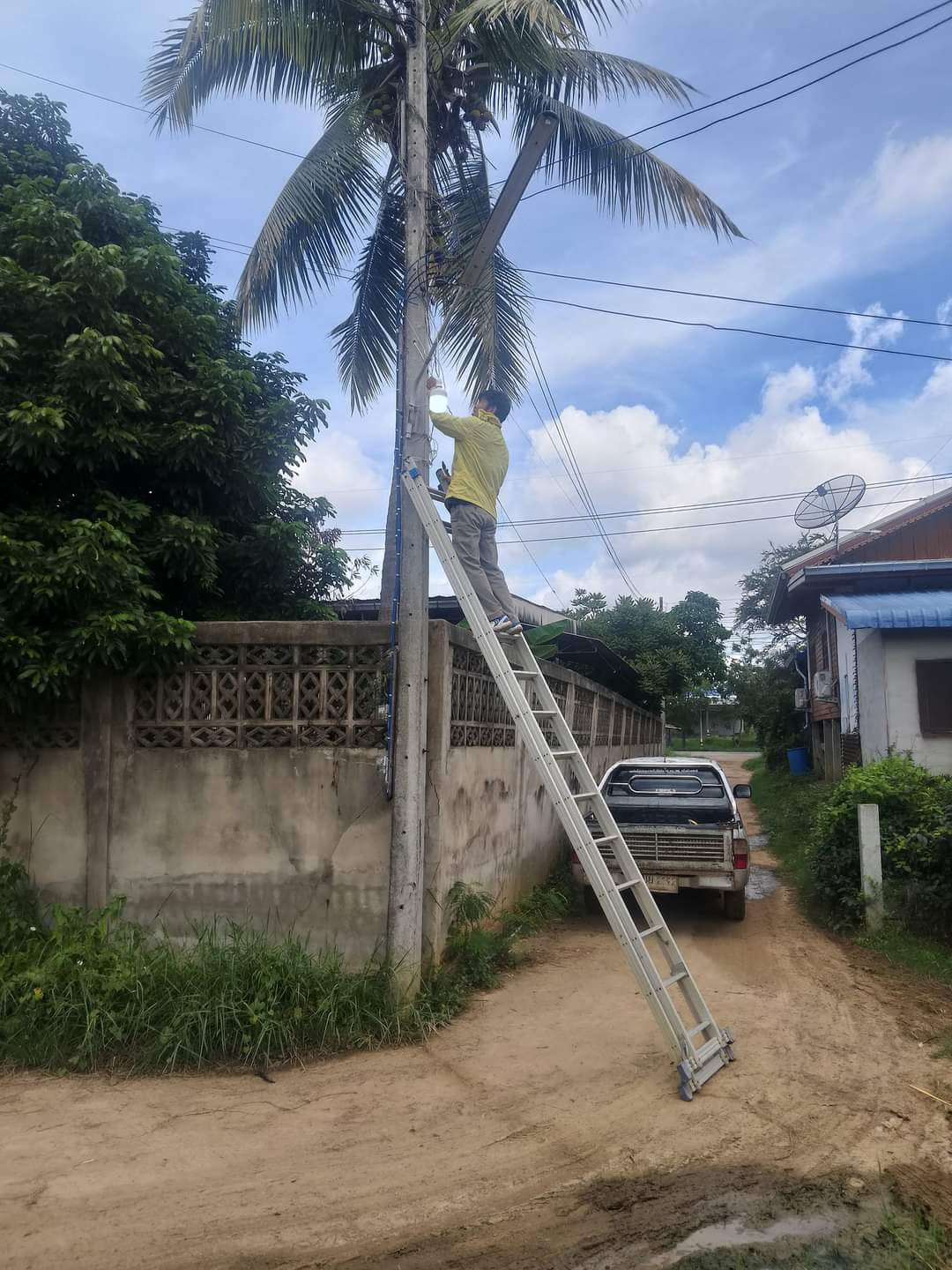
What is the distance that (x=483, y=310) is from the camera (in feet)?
29.2

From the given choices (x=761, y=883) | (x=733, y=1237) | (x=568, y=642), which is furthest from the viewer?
(x=568, y=642)

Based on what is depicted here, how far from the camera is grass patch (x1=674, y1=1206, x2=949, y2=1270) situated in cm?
→ 330

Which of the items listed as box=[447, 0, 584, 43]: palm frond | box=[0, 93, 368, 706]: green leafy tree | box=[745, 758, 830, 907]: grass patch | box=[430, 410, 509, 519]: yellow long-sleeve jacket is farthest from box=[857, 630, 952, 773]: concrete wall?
box=[447, 0, 584, 43]: palm frond

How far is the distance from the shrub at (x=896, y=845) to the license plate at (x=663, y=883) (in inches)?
60.3

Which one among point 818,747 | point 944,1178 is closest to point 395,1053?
point 944,1178

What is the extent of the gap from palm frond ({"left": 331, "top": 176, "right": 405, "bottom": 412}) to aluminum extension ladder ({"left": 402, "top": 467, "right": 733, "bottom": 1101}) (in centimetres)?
409

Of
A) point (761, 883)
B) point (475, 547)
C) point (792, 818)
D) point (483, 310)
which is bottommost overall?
point (761, 883)

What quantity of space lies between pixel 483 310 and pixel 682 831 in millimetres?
5478

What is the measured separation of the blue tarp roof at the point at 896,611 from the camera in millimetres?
10633

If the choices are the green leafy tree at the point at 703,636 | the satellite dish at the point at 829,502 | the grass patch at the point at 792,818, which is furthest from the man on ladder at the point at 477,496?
the green leafy tree at the point at 703,636

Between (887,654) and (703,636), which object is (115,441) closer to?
(887,654)

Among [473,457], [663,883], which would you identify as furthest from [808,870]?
[473,457]

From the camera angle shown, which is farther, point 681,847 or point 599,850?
point 681,847

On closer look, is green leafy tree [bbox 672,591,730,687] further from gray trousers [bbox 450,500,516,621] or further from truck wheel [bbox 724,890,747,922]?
gray trousers [bbox 450,500,516,621]
